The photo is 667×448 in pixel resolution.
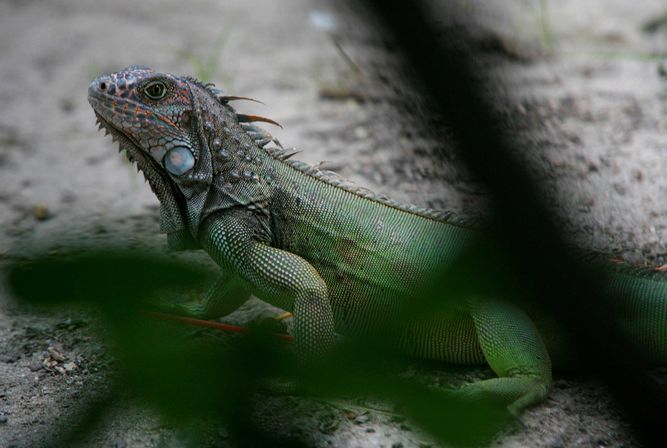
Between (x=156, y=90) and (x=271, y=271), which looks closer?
(x=271, y=271)

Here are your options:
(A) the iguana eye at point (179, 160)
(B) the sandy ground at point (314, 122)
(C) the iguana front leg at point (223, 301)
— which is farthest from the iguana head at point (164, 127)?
(C) the iguana front leg at point (223, 301)

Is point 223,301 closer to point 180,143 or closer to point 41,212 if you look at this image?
point 180,143

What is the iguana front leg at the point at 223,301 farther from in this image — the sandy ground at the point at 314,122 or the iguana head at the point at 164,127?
the iguana head at the point at 164,127

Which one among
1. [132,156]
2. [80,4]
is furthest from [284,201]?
[80,4]

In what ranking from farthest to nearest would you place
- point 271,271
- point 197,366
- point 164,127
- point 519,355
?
1. point 164,127
2. point 271,271
3. point 519,355
4. point 197,366

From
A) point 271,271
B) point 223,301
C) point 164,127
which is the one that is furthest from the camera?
point 223,301

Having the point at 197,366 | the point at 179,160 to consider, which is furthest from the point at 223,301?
the point at 197,366

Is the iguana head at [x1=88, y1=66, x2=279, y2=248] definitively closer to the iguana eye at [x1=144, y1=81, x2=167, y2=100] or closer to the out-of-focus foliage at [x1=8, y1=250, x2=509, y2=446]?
the iguana eye at [x1=144, y1=81, x2=167, y2=100]
